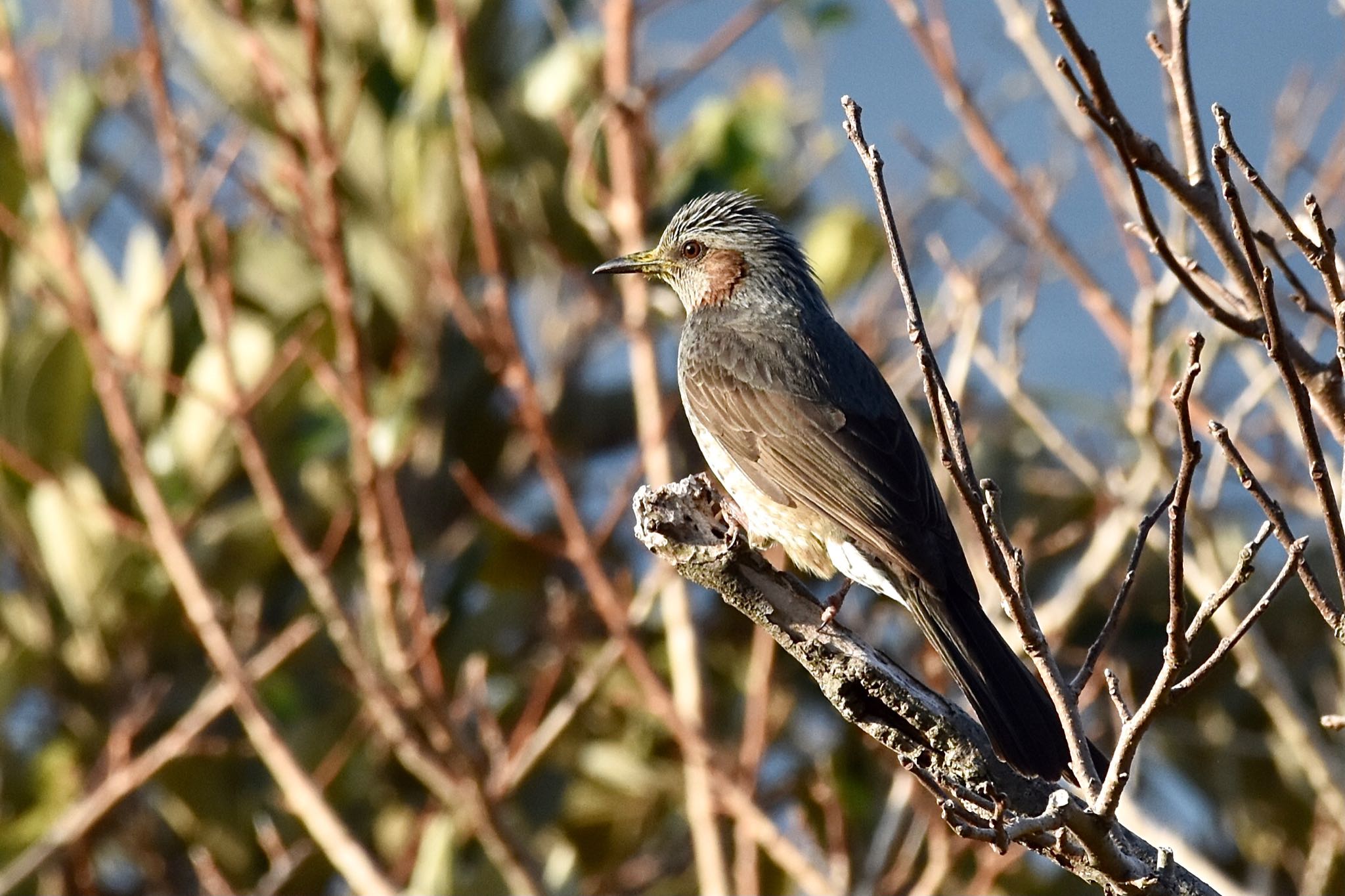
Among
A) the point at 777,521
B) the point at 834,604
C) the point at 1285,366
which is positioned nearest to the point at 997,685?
the point at 834,604

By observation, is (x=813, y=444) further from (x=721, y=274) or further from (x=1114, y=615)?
(x=1114, y=615)

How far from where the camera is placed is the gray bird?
143 inches

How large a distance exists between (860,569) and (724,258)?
1429mm

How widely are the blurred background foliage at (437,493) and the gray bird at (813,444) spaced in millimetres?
560

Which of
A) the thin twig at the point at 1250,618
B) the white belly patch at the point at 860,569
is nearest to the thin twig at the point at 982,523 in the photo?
the thin twig at the point at 1250,618

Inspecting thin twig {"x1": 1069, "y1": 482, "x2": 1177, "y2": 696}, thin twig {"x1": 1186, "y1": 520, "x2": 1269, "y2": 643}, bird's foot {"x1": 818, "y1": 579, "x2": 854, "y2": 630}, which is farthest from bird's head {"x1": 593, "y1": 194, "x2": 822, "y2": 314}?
thin twig {"x1": 1186, "y1": 520, "x2": 1269, "y2": 643}

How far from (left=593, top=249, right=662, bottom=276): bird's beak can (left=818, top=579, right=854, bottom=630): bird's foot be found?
138 centimetres

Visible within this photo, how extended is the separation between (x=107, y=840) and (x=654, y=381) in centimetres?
276

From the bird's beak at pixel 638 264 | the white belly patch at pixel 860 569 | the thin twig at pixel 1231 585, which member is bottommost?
the thin twig at pixel 1231 585

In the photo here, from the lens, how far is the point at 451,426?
20.9ft

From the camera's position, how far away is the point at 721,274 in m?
5.25

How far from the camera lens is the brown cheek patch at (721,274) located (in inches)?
205

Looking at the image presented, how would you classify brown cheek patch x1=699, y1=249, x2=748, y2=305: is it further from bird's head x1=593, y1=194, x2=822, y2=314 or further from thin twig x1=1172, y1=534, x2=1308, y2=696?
thin twig x1=1172, y1=534, x2=1308, y2=696

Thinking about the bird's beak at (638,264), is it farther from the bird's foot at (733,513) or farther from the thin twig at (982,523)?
the thin twig at (982,523)
